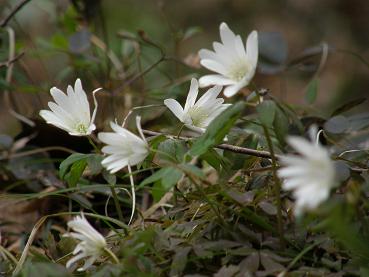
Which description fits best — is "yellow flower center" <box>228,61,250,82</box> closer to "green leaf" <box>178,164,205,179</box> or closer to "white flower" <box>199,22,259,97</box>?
"white flower" <box>199,22,259,97</box>

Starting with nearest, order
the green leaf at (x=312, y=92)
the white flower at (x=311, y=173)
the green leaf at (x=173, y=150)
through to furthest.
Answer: the white flower at (x=311, y=173) < the green leaf at (x=173, y=150) < the green leaf at (x=312, y=92)

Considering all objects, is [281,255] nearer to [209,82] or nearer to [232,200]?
[232,200]

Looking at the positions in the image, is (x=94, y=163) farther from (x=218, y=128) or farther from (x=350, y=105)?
(x=350, y=105)

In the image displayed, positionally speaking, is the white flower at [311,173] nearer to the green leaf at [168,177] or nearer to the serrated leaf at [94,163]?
the green leaf at [168,177]

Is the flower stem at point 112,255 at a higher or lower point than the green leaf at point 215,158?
lower

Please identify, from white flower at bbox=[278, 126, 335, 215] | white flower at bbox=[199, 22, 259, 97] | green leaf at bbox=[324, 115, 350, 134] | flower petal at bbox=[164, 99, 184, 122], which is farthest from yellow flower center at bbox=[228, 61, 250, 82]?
green leaf at bbox=[324, 115, 350, 134]

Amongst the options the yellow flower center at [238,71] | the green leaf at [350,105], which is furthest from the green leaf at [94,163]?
the green leaf at [350,105]

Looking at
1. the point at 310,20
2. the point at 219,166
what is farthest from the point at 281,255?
the point at 310,20

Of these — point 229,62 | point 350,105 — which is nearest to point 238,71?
point 229,62
